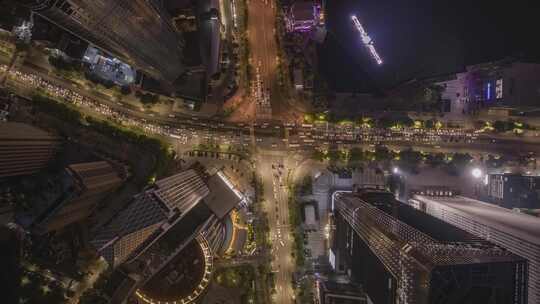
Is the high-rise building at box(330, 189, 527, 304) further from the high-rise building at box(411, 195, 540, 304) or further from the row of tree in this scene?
the row of tree

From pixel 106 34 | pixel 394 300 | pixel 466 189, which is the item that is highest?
pixel 106 34

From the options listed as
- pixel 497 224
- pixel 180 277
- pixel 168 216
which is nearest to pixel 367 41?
pixel 497 224

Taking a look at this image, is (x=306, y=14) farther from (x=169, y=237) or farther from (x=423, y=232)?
(x=169, y=237)

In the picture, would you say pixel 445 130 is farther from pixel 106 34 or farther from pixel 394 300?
pixel 106 34

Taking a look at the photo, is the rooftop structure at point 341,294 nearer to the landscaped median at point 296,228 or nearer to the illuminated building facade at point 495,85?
the landscaped median at point 296,228

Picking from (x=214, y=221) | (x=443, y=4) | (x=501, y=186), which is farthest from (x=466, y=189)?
(x=214, y=221)
